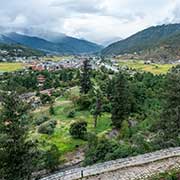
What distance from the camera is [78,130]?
47.3 m

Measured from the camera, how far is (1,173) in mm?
23578

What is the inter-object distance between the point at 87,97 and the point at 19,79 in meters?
39.9

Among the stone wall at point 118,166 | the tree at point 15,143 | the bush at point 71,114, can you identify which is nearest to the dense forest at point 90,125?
the tree at point 15,143

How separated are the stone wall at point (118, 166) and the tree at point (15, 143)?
4.55 metres

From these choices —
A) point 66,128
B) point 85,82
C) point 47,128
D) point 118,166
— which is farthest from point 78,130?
point 118,166

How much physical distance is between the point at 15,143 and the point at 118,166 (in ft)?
23.9

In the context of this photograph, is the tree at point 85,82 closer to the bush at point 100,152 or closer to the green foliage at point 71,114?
the green foliage at point 71,114

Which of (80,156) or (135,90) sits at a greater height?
(135,90)

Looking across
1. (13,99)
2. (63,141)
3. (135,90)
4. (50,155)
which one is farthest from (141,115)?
(13,99)

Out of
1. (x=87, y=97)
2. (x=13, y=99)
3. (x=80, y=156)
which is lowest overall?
(x=80, y=156)

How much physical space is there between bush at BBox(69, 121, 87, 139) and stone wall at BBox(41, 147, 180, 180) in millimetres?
26416

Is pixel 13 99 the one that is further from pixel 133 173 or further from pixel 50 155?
pixel 50 155

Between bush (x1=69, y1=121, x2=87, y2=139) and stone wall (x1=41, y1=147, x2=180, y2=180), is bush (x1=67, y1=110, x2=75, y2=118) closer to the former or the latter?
bush (x1=69, y1=121, x2=87, y2=139)

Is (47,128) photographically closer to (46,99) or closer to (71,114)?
(71,114)
